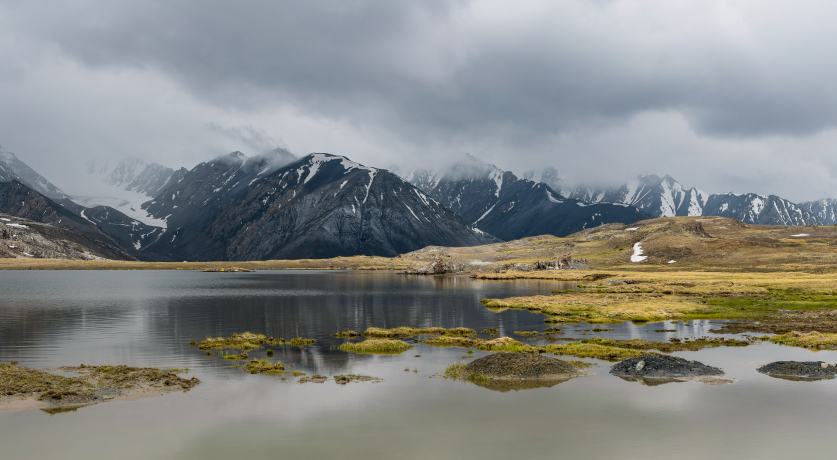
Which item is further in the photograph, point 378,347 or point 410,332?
point 410,332

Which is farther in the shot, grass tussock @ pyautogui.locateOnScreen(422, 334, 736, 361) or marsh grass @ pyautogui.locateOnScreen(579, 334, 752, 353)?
marsh grass @ pyautogui.locateOnScreen(579, 334, 752, 353)

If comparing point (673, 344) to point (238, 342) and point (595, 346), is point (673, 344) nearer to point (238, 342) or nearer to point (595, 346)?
point (595, 346)

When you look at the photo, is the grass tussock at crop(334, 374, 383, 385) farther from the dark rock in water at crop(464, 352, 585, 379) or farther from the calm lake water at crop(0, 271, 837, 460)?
the dark rock in water at crop(464, 352, 585, 379)

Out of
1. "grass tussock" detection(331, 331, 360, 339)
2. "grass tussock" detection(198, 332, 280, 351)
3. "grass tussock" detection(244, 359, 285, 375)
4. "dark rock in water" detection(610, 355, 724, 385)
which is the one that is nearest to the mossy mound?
"grass tussock" detection(244, 359, 285, 375)

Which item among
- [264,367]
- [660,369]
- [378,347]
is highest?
[264,367]

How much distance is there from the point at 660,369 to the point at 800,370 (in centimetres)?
967

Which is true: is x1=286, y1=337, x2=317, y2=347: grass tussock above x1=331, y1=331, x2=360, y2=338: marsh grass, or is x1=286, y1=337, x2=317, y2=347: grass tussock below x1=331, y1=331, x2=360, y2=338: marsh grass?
above

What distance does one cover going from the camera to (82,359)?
41344mm

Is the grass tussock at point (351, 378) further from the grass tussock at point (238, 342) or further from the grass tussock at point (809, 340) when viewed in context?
the grass tussock at point (809, 340)

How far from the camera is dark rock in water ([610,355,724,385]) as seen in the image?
34.3m

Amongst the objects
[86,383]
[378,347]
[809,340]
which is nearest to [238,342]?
[378,347]

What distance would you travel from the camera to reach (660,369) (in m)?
35.3

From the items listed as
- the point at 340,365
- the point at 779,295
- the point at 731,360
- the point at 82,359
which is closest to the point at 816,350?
the point at 731,360

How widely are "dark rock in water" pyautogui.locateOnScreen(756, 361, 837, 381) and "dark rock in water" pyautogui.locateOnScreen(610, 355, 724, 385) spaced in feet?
11.7
